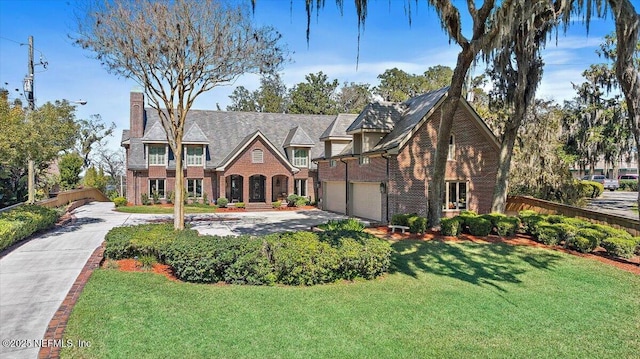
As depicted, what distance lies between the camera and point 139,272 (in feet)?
31.2

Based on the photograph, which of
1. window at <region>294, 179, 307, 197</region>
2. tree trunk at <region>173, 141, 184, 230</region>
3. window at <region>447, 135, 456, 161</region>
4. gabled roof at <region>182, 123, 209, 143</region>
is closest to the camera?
tree trunk at <region>173, 141, 184, 230</region>

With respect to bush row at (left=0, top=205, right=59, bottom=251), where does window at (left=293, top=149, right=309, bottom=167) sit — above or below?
above

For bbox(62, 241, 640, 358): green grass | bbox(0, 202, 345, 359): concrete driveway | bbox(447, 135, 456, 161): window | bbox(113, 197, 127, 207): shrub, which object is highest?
bbox(447, 135, 456, 161): window

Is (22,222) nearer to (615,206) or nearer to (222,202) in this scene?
(222,202)

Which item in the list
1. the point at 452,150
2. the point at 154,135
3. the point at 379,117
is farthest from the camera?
the point at 154,135

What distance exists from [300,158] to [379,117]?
11.2m

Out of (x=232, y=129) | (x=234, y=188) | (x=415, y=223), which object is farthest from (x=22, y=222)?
(x=232, y=129)

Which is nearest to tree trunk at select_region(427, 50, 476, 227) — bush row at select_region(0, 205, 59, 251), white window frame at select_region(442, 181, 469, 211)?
white window frame at select_region(442, 181, 469, 211)

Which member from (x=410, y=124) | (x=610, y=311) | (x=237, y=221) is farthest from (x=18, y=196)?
(x=610, y=311)

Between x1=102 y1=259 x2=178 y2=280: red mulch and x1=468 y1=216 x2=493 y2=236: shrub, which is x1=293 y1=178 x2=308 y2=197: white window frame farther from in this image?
x1=102 y1=259 x2=178 y2=280: red mulch

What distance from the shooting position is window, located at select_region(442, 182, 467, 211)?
2017cm

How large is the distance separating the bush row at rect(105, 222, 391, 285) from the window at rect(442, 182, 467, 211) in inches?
433

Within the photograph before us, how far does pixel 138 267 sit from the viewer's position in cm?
995

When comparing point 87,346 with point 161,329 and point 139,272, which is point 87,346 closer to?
point 161,329
